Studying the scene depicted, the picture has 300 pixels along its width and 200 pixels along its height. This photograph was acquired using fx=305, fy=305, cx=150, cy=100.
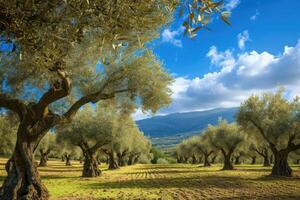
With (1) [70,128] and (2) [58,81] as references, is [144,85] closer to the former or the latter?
(2) [58,81]

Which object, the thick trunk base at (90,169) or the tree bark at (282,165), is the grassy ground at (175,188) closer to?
the tree bark at (282,165)

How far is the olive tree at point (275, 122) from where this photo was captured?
34625 millimetres

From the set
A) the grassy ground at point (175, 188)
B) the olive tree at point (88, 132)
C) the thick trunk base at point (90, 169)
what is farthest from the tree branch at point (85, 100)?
the thick trunk base at point (90, 169)

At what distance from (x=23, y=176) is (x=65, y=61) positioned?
20.0 ft

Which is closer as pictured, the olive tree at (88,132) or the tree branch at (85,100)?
the tree branch at (85,100)

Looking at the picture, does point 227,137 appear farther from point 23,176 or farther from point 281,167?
point 23,176

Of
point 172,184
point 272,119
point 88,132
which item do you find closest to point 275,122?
point 272,119

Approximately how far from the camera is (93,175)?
3747cm

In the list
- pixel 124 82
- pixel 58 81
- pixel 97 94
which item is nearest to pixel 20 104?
pixel 58 81

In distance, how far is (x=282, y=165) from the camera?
114ft

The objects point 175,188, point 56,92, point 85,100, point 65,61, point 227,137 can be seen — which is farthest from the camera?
point 227,137

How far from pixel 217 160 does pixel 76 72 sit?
382 feet

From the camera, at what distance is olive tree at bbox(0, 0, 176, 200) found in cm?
564

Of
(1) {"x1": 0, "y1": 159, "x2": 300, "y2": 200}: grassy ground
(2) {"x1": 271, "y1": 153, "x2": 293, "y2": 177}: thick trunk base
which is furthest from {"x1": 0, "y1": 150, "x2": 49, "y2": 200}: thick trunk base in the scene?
(2) {"x1": 271, "y1": 153, "x2": 293, "y2": 177}: thick trunk base
